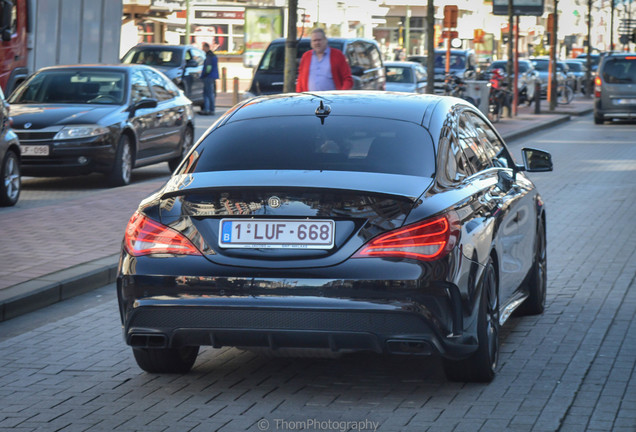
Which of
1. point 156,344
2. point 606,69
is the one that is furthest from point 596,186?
point 606,69

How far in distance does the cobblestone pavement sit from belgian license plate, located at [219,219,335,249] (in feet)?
2.33

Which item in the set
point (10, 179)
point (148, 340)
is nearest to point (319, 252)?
point (148, 340)

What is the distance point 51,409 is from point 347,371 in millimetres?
1506

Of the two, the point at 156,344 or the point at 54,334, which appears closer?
the point at 156,344

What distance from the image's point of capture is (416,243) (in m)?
5.59

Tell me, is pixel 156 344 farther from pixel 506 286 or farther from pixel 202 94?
pixel 202 94

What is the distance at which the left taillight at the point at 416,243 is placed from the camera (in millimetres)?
5551

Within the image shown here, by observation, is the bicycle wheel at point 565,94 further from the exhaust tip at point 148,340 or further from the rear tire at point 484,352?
the exhaust tip at point 148,340

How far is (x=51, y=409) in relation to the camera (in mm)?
5746

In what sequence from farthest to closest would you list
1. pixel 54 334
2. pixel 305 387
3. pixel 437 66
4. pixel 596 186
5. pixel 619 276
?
1. pixel 437 66
2. pixel 596 186
3. pixel 619 276
4. pixel 54 334
5. pixel 305 387


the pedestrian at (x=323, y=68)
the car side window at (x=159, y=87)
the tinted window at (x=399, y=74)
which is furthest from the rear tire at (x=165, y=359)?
the tinted window at (x=399, y=74)

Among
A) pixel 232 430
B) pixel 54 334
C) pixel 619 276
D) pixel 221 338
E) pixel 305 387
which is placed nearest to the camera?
pixel 232 430

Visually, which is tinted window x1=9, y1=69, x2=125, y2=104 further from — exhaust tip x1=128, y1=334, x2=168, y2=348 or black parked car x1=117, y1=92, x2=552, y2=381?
exhaust tip x1=128, y1=334, x2=168, y2=348

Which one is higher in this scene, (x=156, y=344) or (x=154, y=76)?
(x=154, y=76)
